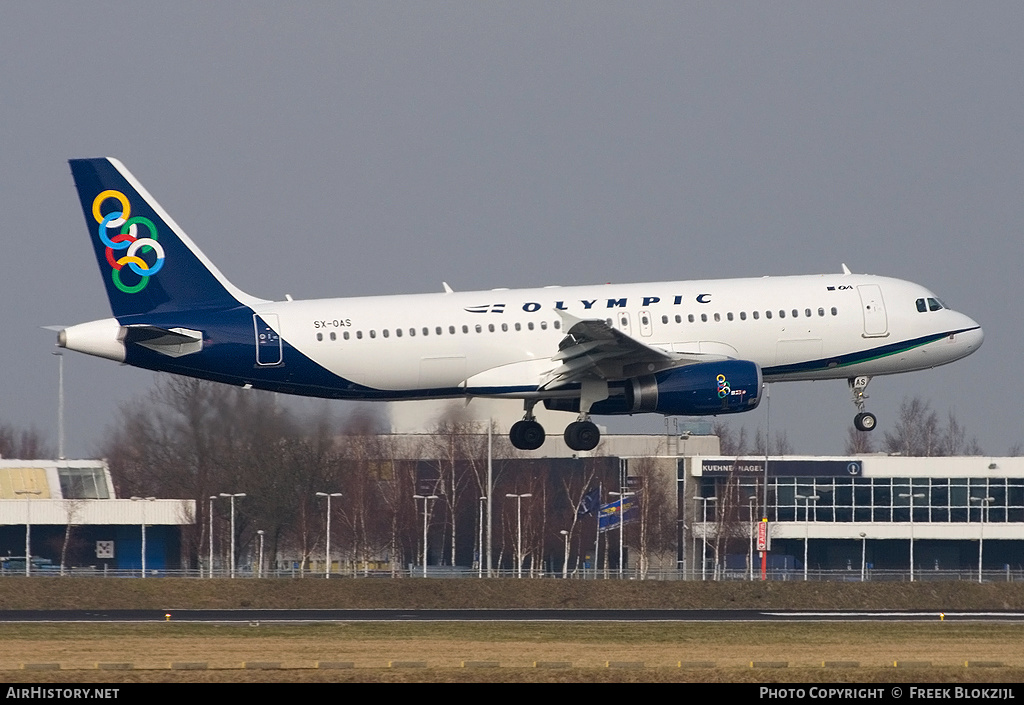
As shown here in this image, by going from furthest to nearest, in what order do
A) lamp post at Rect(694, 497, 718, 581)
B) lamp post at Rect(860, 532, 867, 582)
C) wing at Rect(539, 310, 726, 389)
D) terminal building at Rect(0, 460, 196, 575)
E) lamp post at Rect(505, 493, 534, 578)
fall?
lamp post at Rect(860, 532, 867, 582) → lamp post at Rect(694, 497, 718, 581) → lamp post at Rect(505, 493, 534, 578) → terminal building at Rect(0, 460, 196, 575) → wing at Rect(539, 310, 726, 389)

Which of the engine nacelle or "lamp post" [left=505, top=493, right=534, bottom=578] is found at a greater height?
the engine nacelle

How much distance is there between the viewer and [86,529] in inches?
3659

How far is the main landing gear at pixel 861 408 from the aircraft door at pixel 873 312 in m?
2.23

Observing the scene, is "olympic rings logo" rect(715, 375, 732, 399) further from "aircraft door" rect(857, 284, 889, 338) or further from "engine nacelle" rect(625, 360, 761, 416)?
"aircraft door" rect(857, 284, 889, 338)

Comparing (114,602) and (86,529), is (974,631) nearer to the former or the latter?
(114,602)

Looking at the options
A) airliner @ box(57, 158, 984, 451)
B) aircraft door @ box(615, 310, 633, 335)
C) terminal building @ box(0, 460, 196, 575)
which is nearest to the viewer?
airliner @ box(57, 158, 984, 451)

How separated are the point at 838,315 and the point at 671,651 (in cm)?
1663

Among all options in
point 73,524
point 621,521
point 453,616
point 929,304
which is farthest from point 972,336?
point 73,524

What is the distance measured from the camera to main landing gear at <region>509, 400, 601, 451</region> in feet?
174

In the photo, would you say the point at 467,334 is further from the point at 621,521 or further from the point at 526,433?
the point at 621,521

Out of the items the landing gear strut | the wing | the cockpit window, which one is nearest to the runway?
the landing gear strut

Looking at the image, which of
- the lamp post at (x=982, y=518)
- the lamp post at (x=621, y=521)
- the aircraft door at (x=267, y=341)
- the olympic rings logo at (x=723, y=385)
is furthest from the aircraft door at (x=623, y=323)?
the lamp post at (x=982, y=518)

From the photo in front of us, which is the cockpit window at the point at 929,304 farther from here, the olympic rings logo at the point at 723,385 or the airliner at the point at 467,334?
the olympic rings logo at the point at 723,385

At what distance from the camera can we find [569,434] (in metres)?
52.9
